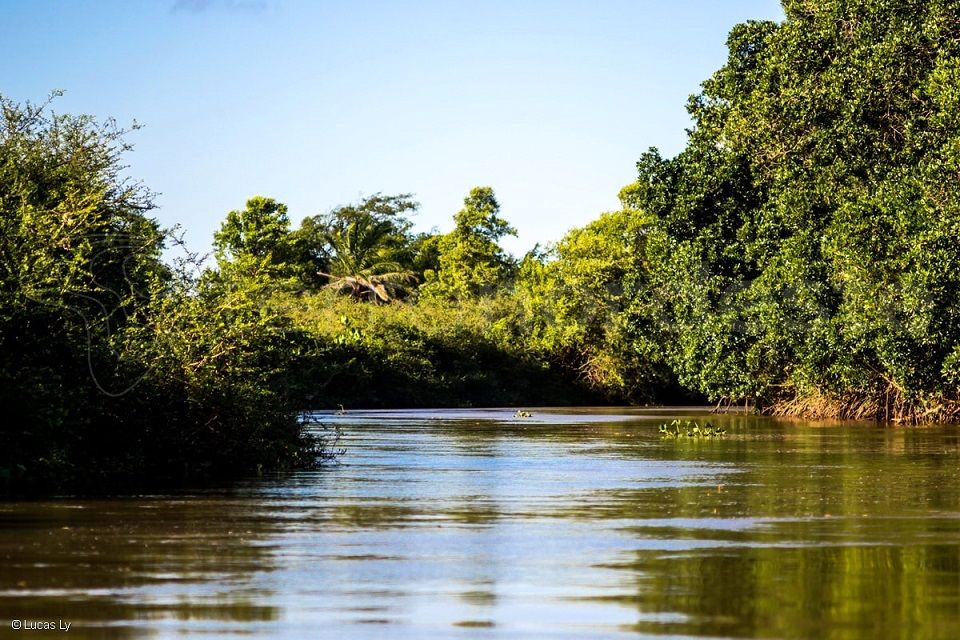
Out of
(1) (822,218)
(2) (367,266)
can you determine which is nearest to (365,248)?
(2) (367,266)

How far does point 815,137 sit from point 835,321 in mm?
5483

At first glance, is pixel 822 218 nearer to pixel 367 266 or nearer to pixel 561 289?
pixel 561 289

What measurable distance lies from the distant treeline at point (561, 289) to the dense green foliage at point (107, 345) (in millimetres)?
37

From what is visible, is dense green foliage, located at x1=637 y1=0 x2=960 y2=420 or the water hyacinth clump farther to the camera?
dense green foliage, located at x1=637 y1=0 x2=960 y2=420

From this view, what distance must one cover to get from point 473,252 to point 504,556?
81291mm

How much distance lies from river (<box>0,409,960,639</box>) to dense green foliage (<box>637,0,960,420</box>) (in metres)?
18.2

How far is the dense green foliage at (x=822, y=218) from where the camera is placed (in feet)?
132

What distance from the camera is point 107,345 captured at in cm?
2042

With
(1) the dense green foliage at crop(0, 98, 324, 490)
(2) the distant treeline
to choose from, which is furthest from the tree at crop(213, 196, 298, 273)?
(1) the dense green foliage at crop(0, 98, 324, 490)

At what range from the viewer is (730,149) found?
48281 millimetres

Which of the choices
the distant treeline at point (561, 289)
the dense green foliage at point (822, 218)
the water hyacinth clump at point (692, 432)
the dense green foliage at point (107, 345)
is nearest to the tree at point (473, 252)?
the distant treeline at point (561, 289)

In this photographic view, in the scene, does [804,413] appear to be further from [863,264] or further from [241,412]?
[241,412]

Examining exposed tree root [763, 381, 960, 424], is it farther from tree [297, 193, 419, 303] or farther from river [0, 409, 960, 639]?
tree [297, 193, 419, 303]

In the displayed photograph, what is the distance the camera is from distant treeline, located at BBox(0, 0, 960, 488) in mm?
Answer: 20516
